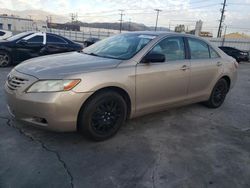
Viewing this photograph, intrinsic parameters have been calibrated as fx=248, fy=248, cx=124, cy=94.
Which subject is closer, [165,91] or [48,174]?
[48,174]

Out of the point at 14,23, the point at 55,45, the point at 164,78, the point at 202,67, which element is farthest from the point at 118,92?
the point at 14,23

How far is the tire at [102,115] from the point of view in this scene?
10.8 feet

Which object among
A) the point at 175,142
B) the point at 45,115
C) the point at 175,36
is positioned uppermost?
the point at 175,36

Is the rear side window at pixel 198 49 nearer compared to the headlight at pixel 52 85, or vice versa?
the headlight at pixel 52 85

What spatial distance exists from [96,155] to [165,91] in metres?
1.64

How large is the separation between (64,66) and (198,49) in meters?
2.74

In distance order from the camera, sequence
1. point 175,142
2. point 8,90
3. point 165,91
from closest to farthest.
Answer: point 8,90 < point 175,142 < point 165,91

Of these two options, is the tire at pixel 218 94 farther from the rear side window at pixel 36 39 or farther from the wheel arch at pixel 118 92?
the rear side window at pixel 36 39

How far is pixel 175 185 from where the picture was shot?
2.70 m

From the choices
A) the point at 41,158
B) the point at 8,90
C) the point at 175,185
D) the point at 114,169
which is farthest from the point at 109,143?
the point at 8,90

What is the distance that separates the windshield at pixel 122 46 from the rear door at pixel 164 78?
0.24m

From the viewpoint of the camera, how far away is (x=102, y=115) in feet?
11.4

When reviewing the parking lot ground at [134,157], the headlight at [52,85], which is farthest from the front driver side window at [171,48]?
the headlight at [52,85]

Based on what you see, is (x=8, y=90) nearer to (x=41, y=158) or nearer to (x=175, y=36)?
(x=41, y=158)
